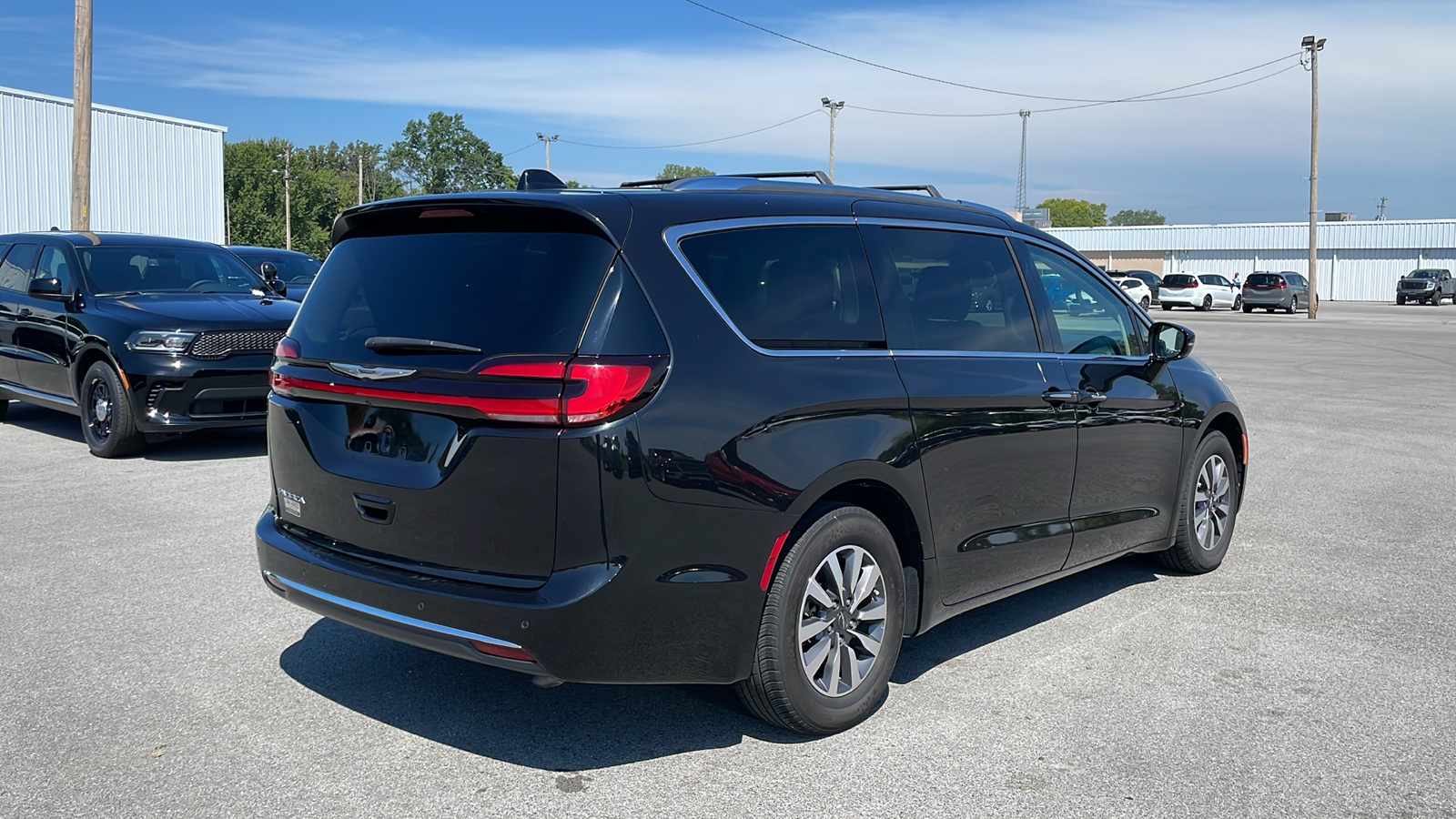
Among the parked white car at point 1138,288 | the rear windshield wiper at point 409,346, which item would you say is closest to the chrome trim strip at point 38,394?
the rear windshield wiper at point 409,346

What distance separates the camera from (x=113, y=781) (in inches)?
140

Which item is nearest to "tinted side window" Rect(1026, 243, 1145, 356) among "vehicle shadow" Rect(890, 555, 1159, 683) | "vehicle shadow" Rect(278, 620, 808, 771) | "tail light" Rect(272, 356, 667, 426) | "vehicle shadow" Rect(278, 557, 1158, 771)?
"vehicle shadow" Rect(890, 555, 1159, 683)

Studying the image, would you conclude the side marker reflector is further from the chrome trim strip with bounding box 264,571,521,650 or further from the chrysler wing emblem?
the chrysler wing emblem

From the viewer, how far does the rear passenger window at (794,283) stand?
12.5ft

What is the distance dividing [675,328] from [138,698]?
243cm

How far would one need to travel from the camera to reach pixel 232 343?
9.30 metres

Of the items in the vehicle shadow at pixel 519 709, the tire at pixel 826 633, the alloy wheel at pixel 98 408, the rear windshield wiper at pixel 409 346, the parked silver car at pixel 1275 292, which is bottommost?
the vehicle shadow at pixel 519 709

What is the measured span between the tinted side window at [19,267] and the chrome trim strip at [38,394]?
0.90 m

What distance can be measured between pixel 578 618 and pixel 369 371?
1.08 meters

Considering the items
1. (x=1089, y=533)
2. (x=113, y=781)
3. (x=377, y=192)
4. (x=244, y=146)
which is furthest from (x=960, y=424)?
(x=377, y=192)

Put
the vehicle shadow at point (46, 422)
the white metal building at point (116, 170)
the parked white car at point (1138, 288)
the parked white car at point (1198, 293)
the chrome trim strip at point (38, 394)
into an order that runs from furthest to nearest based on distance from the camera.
Result: the parked white car at point (1198, 293) < the parked white car at point (1138, 288) < the white metal building at point (116, 170) < the vehicle shadow at point (46, 422) < the chrome trim strip at point (38, 394)

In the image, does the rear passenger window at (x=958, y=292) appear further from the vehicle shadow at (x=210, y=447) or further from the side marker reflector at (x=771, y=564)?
the vehicle shadow at (x=210, y=447)

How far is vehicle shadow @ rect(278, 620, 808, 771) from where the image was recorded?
3.89 m

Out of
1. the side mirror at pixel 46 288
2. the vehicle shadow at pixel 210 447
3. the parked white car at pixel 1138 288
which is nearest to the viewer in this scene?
the vehicle shadow at pixel 210 447
